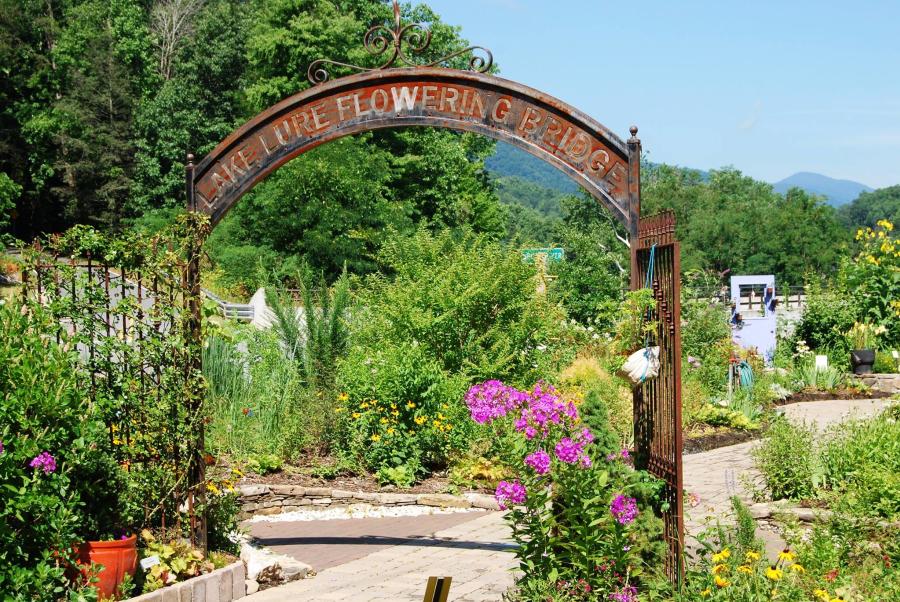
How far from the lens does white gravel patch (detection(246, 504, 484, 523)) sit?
363 inches

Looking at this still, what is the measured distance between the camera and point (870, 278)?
1894 cm

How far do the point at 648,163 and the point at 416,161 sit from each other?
31774mm

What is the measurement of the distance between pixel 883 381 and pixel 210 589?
1438 cm

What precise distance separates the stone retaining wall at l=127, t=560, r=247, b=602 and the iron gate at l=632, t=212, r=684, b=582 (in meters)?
2.66

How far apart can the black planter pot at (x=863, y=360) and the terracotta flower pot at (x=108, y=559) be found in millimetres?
15208

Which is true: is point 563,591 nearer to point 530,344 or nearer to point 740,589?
point 740,589

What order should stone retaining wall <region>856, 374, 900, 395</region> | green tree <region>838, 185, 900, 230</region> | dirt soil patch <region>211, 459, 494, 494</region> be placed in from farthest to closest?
green tree <region>838, 185, 900, 230</region>
stone retaining wall <region>856, 374, 900, 395</region>
dirt soil patch <region>211, 459, 494, 494</region>

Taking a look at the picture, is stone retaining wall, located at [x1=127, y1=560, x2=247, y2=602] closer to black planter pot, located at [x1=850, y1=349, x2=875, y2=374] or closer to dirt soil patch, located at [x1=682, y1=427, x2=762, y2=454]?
dirt soil patch, located at [x1=682, y1=427, x2=762, y2=454]

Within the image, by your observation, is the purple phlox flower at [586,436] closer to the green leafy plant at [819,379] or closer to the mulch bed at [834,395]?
the mulch bed at [834,395]

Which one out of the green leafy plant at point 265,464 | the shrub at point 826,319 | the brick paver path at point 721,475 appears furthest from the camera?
the shrub at point 826,319

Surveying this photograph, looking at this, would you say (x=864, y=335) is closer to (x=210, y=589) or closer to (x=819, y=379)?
(x=819, y=379)

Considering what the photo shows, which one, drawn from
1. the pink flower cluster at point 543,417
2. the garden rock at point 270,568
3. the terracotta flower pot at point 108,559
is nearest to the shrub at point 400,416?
the garden rock at point 270,568

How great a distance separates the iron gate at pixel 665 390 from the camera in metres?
5.20

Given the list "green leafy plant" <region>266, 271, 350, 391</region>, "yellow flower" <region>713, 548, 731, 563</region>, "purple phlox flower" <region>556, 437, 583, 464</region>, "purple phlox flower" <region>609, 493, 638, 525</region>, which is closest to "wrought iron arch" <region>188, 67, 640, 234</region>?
"purple phlox flower" <region>556, 437, 583, 464</region>
